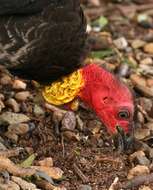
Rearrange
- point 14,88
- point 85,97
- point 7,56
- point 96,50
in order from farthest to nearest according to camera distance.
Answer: point 96,50, point 14,88, point 85,97, point 7,56

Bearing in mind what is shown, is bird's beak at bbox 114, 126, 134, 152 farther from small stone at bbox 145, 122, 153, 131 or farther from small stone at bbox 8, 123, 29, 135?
small stone at bbox 8, 123, 29, 135

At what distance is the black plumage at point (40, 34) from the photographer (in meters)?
4.96

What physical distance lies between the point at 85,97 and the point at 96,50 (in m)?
1.29

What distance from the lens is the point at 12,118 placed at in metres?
5.45

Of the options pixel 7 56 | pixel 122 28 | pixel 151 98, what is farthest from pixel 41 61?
pixel 122 28

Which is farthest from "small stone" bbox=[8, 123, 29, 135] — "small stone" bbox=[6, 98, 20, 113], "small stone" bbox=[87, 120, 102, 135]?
"small stone" bbox=[87, 120, 102, 135]

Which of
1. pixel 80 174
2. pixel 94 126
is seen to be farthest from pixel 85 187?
pixel 94 126

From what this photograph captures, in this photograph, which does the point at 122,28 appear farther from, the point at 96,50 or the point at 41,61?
the point at 41,61

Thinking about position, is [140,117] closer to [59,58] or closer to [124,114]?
[124,114]

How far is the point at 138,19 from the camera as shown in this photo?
7.34 m

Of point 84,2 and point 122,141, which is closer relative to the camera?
point 122,141

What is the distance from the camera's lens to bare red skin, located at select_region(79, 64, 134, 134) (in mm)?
5223

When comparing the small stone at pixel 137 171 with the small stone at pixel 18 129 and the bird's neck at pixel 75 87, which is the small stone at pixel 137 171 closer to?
the bird's neck at pixel 75 87

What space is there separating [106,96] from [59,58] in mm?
494
